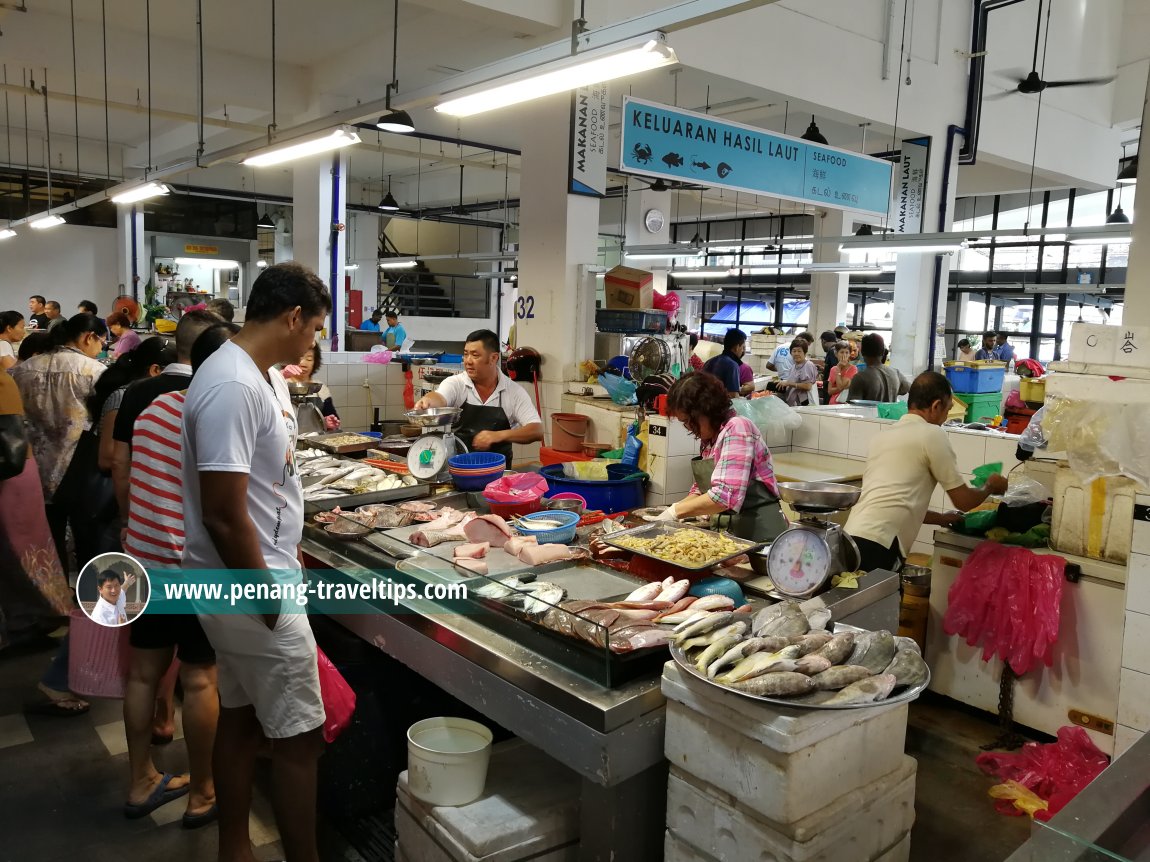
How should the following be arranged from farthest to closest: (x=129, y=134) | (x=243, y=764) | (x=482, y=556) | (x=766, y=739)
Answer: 1. (x=129, y=134)
2. (x=482, y=556)
3. (x=243, y=764)
4. (x=766, y=739)

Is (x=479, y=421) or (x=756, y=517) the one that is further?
(x=479, y=421)

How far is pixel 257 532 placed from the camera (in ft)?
7.15

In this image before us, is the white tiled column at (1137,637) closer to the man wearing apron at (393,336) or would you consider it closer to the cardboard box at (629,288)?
the cardboard box at (629,288)

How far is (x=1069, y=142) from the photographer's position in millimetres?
10273

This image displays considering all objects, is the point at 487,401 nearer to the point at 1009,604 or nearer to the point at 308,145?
the point at 308,145

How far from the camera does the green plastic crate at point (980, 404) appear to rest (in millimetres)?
7824

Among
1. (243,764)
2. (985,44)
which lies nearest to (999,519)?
(243,764)

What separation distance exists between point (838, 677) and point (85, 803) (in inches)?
108

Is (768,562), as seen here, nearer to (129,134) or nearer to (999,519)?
(999,519)

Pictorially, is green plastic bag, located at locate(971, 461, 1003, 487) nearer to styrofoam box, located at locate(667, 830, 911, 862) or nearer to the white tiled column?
A: the white tiled column

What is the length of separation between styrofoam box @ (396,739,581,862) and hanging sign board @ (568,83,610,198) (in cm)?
527

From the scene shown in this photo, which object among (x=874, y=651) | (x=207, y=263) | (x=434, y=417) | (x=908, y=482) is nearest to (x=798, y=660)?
(x=874, y=651)

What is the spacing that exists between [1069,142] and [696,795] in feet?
36.5

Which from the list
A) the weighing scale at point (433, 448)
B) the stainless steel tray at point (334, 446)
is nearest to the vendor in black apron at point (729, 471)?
the weighing scale at point (433, 448)
